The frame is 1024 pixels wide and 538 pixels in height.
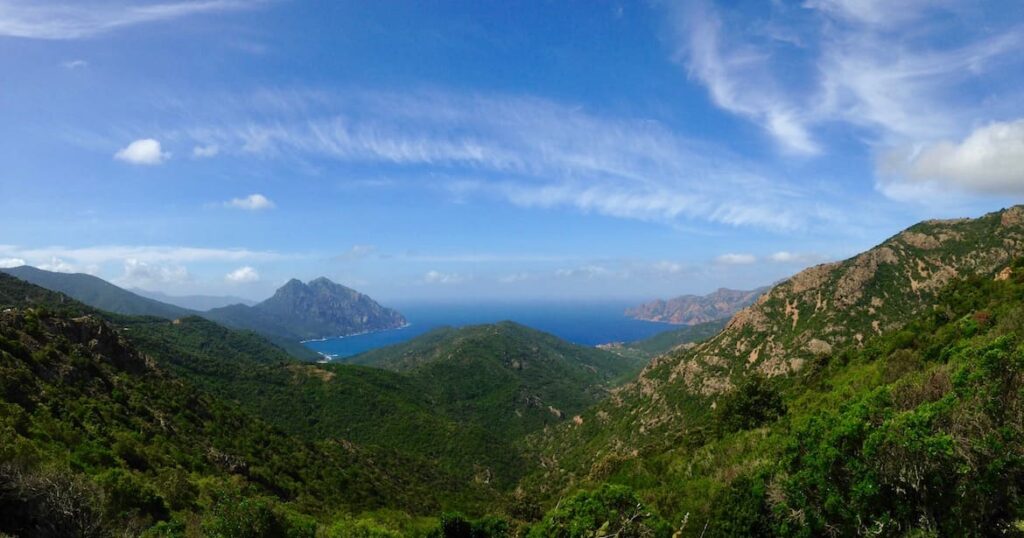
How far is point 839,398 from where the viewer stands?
3759 cm

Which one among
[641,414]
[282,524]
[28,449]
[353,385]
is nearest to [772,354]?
[641,414]

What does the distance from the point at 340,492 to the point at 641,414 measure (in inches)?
2869

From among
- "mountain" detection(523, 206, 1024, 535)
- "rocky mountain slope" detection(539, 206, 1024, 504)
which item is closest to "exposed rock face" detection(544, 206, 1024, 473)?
"rocky mountain slope" detection(539, 206, 1024, 504)

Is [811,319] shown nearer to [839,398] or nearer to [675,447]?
[675,447]

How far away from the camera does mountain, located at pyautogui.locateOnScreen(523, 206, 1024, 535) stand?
17.8 m

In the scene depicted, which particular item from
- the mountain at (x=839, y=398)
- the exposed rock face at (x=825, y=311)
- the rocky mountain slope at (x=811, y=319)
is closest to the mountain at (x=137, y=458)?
the mountain at (x=839, y=398)

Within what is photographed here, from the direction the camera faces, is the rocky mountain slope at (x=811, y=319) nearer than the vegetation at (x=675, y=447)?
No

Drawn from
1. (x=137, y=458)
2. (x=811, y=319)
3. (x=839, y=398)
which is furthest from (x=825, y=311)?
(x=137, y=458)

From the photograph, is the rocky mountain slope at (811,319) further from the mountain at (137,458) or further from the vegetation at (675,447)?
the mountain at (137,458)

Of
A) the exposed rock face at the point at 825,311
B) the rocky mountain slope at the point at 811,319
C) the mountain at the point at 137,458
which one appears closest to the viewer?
the mountain at the point at 137,458

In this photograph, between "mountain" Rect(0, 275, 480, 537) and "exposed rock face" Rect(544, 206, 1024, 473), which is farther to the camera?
"exposed rock face" Rect(544, 206, 1024, 473)

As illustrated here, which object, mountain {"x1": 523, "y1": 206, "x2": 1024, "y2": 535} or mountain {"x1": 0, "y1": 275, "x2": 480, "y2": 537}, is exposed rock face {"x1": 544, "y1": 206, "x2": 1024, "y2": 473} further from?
mountain {"x1": 0, "y1": 275, "x2": 480, "y2": 537}

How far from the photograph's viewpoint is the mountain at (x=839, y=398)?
17.8 meters

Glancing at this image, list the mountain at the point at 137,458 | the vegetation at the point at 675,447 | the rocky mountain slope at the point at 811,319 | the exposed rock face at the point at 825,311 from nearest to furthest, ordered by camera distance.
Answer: the vegetation at the point at 675,447 < the mountain at the point at 137,458 < the rocky mountain slope at the point at 811,319 < the exposed rock face at the point at 825,311
